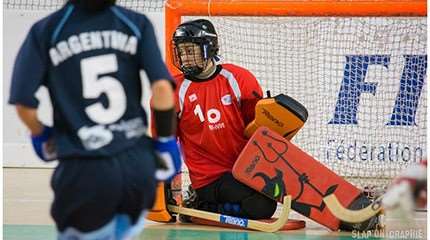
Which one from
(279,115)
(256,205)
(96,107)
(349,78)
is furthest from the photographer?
(349,78)

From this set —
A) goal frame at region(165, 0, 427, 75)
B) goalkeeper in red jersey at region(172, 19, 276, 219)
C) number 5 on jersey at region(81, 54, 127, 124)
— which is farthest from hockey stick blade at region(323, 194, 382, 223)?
goal frame at region(165, 0, 427, 75)

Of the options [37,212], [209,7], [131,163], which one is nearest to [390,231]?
[209,7]

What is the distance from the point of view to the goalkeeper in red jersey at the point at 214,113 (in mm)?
6156

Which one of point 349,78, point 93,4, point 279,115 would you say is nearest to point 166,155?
point 93,4

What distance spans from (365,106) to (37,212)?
112 inches

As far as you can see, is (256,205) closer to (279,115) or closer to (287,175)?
(287,175)

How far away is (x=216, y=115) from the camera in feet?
20.3

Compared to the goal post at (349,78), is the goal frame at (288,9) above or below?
above

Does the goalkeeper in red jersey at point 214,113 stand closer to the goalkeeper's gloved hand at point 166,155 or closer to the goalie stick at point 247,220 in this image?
the goalie stick at point 247,220

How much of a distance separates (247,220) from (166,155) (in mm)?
2816

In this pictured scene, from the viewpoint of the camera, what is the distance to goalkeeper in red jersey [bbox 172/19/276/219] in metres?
6.16

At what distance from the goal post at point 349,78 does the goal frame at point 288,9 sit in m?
0.47

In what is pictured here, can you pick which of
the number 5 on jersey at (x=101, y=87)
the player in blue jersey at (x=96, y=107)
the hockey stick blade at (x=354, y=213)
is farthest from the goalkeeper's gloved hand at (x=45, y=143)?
the hockey stick blade at (x=354, y=213)

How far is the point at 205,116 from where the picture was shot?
6184 mm
